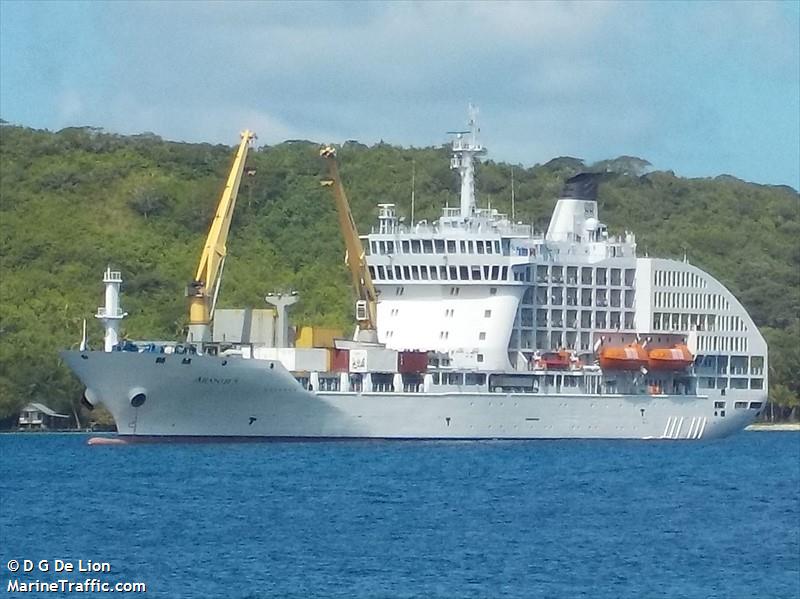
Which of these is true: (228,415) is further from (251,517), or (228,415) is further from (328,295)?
(328,295)

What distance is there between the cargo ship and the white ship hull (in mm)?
48

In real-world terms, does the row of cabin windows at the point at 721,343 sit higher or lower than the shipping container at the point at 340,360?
higher

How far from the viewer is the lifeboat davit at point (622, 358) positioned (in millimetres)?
77562

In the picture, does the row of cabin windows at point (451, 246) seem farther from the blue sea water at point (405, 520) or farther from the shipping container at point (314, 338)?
the blue sea water at point (405, 520)

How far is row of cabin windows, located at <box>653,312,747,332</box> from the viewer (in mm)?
80938

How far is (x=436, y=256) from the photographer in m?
74.8

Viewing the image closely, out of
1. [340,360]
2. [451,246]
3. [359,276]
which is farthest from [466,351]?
[359,276]

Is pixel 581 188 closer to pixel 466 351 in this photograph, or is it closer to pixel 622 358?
pixel 622 358

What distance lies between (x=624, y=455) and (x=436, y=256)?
33.5ft

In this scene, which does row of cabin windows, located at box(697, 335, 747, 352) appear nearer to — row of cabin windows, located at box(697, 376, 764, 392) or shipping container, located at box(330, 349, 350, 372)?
row of cabin windows, located at box(697, 376, 764, 392)

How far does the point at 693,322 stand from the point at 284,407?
63.7 ft

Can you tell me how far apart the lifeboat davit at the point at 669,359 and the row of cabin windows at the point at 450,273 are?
742 cm

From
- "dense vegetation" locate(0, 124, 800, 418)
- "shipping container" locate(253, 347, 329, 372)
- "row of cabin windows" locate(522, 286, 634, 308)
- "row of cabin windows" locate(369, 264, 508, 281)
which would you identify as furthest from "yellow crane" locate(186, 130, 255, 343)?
"dense vegetation" locate(0, 124, 800, 418)

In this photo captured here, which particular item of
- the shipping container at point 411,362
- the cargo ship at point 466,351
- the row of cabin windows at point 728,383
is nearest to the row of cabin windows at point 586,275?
the cargo ship at point 466,351
